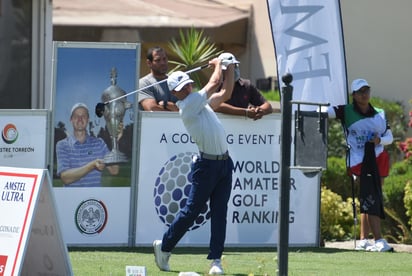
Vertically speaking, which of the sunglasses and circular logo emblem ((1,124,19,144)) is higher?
the sunglasses

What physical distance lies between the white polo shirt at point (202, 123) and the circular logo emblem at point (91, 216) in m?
2.31

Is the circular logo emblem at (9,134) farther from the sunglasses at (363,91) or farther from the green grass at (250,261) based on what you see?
the sunglasses at (363,91)

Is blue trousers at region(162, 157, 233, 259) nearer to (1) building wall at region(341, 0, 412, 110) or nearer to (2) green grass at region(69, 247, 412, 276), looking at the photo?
(2) green grass at region(69, 247, 412, 276)

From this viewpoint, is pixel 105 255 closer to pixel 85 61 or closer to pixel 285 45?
pixel 85 61

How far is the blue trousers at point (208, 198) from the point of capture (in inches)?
381

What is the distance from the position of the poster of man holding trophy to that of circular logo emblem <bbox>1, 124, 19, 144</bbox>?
1.42 ft

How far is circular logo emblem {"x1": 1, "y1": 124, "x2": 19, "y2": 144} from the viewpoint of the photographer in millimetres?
11266

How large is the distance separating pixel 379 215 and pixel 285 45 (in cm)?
204

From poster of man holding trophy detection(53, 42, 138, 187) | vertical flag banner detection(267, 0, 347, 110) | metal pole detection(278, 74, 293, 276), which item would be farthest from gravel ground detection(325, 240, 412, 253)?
metal pole detection(278, 74, 293, 276)

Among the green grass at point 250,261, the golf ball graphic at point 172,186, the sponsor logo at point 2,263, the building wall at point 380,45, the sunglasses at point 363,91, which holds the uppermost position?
the building wall at point 380,45

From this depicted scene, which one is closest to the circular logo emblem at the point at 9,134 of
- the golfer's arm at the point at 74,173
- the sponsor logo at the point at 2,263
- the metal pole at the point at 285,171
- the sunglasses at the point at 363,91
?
the golfer's arm at the point at 74,173

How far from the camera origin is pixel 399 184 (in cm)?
1392

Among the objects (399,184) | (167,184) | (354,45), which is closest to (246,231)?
(167,184)

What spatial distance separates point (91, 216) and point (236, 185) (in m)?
1.53
